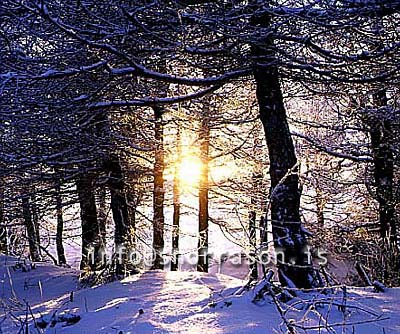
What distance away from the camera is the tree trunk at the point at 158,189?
29.4 feet

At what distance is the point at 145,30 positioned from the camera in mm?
4637

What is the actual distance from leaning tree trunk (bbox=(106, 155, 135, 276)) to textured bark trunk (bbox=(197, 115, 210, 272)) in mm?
1288

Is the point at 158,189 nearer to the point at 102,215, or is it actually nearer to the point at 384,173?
the point at 102,215

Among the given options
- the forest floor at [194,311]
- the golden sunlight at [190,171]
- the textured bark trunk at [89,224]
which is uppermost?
the golden sunlight at [190,171]

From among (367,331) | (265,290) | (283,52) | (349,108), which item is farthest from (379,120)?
(367,331)

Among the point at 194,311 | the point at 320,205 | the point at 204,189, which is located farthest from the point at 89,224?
the point at 194,311

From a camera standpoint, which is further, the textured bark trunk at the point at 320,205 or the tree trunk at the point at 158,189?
the textured bark trunk at the point at 320,205

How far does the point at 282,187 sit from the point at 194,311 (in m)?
1.93

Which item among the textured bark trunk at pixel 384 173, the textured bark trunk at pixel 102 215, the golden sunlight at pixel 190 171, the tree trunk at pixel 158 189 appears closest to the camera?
the tree trunk at pixel 158 189

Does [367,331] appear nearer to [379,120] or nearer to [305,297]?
[305,297]

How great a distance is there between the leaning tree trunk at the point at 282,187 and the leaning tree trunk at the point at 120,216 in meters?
3.78

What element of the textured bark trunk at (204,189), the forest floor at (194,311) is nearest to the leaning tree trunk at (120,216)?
the textured bark trunk at (204,189)

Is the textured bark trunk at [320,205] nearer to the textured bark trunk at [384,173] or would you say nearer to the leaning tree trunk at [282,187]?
the textured bark trunk at [384,173]

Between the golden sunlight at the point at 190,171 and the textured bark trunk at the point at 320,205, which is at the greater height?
the golden sunlight at the point at 190,171
